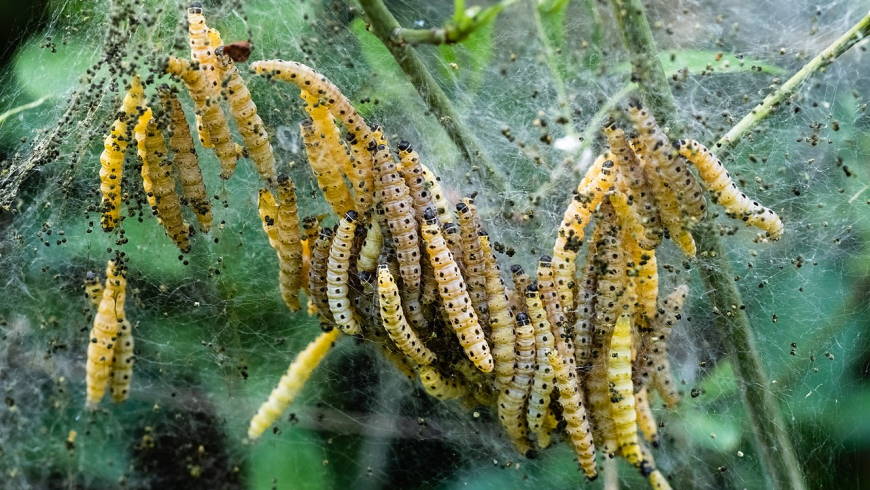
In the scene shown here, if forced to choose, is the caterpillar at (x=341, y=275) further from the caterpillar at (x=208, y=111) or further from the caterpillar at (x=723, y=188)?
the caterpillar at (x=723, y=188)

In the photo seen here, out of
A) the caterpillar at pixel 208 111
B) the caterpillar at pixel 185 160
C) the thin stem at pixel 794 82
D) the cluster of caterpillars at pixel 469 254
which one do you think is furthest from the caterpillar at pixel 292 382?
the thin stem at pixel 794 82

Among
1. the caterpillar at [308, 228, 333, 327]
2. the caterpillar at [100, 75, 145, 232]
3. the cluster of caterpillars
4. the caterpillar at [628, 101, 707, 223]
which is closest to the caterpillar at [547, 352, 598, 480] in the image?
the cluster of caterpillars

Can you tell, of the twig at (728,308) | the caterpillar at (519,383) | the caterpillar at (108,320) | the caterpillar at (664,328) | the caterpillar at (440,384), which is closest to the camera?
the twig at (728,308)

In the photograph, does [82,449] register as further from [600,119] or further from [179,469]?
[600,119]

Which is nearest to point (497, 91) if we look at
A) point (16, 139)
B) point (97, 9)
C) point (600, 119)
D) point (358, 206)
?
point (600, 119)

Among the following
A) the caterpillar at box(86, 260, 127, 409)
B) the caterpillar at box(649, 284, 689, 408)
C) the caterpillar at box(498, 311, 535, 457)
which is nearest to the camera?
the caterpillar at box(498, 311, 535, 457)

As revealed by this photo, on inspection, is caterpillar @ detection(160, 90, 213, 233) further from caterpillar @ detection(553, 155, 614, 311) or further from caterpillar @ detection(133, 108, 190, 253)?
caterpillar @ detection(553, 155, 614, 311)
